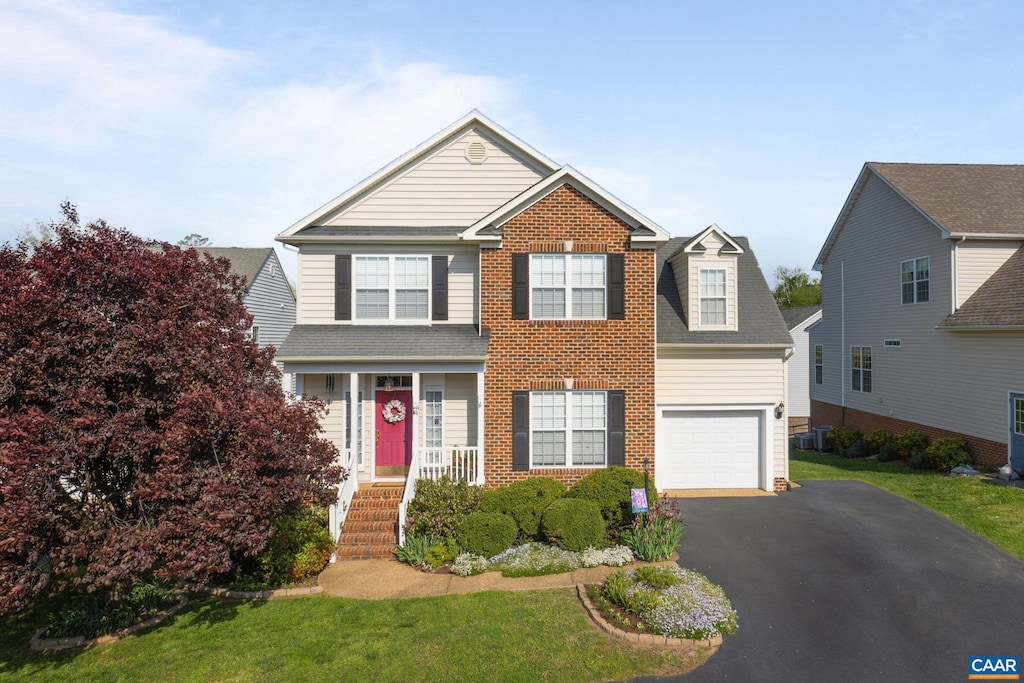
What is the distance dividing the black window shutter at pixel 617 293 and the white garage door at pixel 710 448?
10.8ft

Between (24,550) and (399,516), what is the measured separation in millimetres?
5872

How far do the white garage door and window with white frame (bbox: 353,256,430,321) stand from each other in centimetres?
736

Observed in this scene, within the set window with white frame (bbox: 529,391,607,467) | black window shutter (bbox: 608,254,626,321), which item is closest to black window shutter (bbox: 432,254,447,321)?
window with white frame (bbox: 529,391,607,467)

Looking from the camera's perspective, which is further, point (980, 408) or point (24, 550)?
point (980, 408)

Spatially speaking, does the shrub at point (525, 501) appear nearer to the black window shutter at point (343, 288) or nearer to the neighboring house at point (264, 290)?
the black window shutter at point (343, 288)

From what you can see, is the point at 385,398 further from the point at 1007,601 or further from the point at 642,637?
the point at 1007,601

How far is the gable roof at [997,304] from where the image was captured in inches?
622

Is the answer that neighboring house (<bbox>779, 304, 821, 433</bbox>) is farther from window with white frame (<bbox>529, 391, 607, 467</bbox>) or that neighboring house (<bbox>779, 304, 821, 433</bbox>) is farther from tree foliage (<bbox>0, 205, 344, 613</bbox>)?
tree foliage (<bbox>0, 205, 344, 613</bbox>)

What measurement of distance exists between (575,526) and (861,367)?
19772 millimetres

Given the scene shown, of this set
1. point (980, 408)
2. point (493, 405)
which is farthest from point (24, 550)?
point (980, 408)

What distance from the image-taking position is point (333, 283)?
46.8ft

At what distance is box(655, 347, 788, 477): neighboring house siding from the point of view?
1458 cm

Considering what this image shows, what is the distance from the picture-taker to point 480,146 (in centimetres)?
Result: 1504

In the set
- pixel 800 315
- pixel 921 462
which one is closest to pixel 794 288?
pixel 800 315
